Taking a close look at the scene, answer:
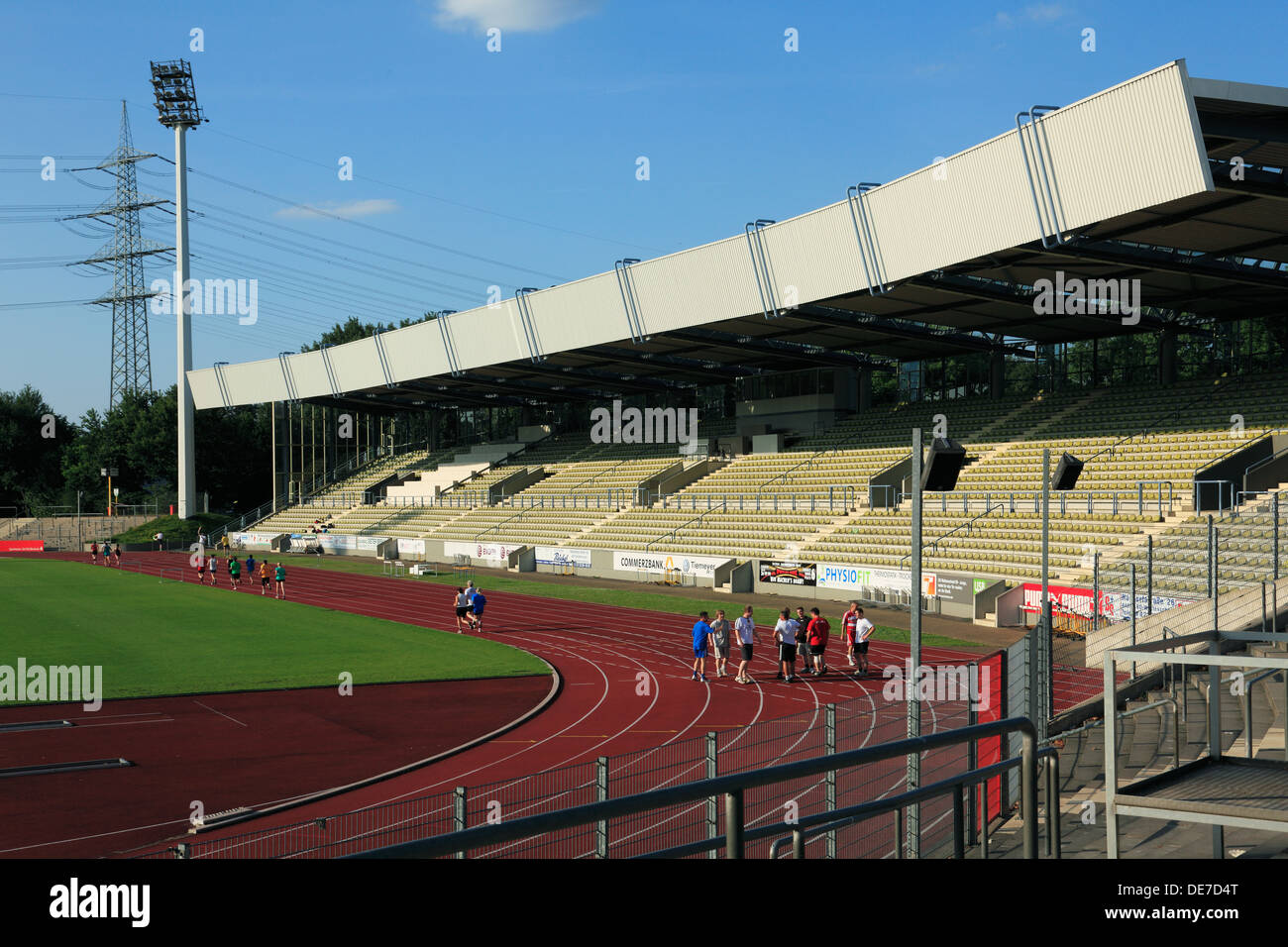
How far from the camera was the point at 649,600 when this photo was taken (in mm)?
38750

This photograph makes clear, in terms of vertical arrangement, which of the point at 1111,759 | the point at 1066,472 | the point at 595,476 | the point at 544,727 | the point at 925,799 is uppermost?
the point at 1066,472

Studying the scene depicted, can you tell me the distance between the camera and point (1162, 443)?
36.9 m

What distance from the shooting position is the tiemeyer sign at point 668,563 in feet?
138

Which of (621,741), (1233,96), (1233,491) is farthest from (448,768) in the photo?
(1233,491)

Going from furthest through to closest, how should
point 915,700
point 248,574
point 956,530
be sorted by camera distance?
1. point 248,574
2. point 956,530
3. point 915,700

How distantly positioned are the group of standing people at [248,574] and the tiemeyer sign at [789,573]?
59.9 feet

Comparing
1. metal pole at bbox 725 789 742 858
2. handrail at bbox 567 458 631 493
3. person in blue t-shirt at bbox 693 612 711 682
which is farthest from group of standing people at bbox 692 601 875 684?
handrail at bbox 567 458 631 493

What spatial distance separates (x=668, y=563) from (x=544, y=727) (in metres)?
25.6

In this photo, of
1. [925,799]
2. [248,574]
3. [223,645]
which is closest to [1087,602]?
[223,645]

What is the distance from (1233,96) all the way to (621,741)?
19.3m

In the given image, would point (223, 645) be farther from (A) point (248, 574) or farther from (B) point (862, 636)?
(A) point (248, 574)

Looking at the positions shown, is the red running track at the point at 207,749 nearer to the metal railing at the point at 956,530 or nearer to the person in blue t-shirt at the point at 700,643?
the person in blue t-shirt at the point at 700,643

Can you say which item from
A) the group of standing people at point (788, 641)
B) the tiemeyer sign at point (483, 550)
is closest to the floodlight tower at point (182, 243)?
the tiemeyer sign at point (483, 550)
